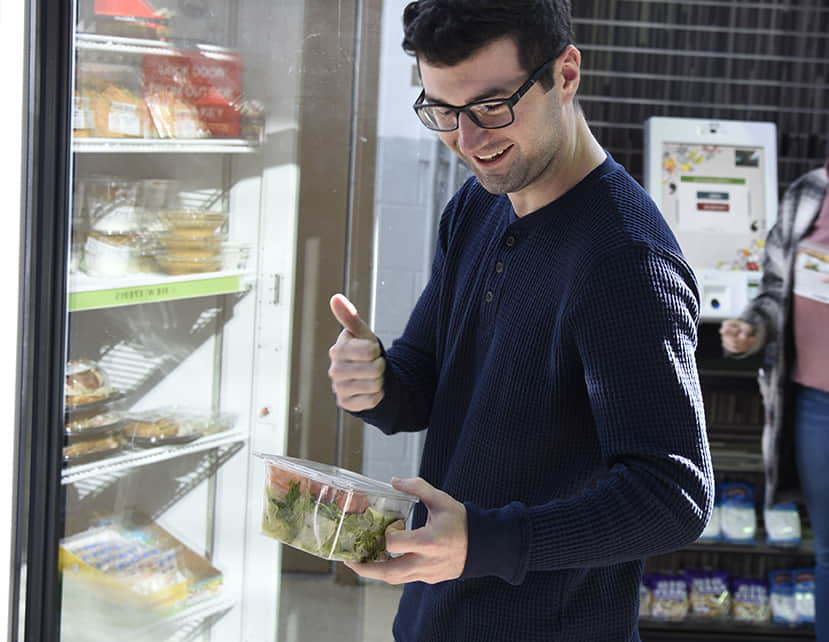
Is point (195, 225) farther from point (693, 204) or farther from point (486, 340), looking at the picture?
point (693, 204)

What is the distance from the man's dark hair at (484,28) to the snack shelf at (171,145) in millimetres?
1102

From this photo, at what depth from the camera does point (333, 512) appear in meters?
1.08

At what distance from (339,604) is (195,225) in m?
0.95

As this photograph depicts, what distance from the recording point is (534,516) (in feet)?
3.24

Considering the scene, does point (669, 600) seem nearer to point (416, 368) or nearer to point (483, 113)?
point (416, 368)

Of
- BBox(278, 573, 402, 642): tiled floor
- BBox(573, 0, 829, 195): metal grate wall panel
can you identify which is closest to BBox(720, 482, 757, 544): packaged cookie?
BBox(573, 0, 829, 195): metal grate wall panel

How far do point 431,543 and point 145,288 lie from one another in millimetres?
1408

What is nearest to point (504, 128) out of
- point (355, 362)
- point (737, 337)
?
point (355, 362)

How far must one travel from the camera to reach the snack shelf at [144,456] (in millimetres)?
2102

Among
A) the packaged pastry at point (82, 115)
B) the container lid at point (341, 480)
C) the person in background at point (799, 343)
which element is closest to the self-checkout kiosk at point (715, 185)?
the person in background at point (799, 343)

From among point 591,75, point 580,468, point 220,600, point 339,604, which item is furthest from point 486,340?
point 591,75

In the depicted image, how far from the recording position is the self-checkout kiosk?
3.53m

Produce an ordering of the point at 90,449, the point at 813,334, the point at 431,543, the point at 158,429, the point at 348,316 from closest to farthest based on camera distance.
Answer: the point at 431,543 → the point at 348,316 → the point at 90,449 → the point at 158,429 → the point at 813,334

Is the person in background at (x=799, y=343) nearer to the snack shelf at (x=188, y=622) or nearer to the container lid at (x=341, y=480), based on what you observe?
the snack shelf at (x=188, y=622)
